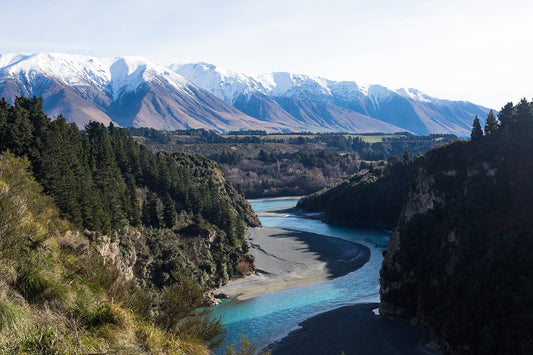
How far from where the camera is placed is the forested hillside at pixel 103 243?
8.91 m

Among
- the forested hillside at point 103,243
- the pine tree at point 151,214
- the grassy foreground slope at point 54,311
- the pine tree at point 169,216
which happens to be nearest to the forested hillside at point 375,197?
the forested hillside at point 103,243

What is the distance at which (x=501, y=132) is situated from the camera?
36562 millimetres

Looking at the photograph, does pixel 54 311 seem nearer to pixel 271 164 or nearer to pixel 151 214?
pixel 151 214

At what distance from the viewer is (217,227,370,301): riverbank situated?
168 ft

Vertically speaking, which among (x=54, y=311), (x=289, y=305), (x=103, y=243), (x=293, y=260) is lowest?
(x=289, y=305)

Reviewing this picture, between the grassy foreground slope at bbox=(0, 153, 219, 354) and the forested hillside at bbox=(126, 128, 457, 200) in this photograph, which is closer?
the grassy foreground slope at bbox=(0, 153, 219, 354)

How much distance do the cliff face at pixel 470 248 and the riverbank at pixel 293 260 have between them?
16.1 metres

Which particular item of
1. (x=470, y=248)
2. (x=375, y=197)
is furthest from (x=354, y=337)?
(x=375, y=197)

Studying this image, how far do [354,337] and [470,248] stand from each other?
38.6 ft

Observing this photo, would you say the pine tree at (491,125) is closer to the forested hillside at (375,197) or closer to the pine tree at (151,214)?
the pine tree at (151,214)

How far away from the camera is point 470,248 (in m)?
31.0

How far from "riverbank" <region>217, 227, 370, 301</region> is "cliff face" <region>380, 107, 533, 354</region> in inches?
632

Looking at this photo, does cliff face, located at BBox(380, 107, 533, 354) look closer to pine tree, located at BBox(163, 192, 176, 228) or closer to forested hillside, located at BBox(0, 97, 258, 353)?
forested hillside, located at BBox(0, 97, 258, 353)

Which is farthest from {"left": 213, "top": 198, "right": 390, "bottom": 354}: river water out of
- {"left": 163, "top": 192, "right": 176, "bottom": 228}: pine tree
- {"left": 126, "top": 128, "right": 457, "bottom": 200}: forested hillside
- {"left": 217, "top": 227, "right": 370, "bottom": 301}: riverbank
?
{"left": 126, "top": 128, "right": 457, "bottom": 200}: forested hillside
